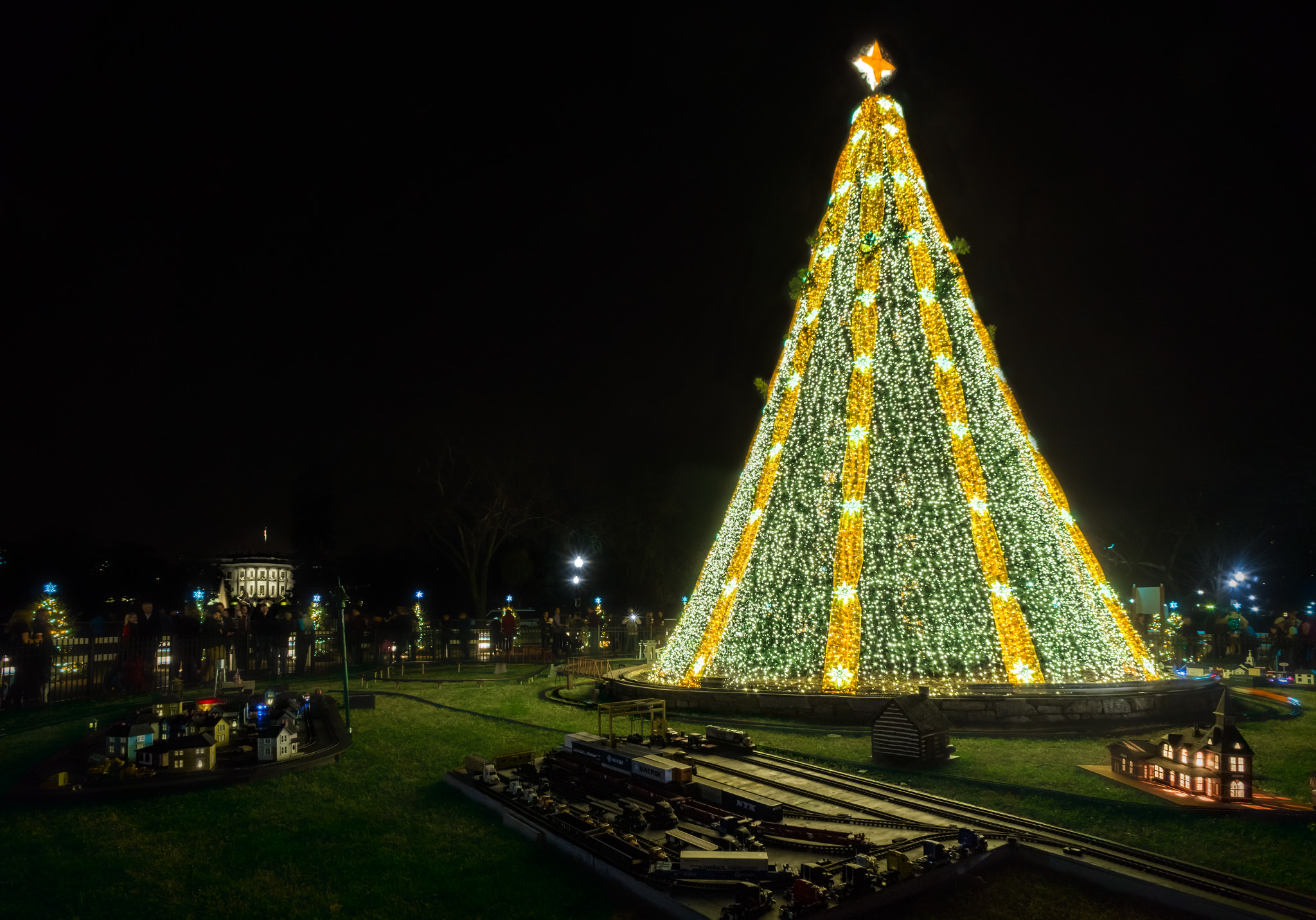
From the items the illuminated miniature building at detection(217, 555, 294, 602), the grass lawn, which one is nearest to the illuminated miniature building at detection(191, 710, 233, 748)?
the grass lawn

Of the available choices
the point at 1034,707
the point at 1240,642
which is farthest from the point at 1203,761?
the point at 1240,642

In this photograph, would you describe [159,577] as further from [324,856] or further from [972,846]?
[972,846]

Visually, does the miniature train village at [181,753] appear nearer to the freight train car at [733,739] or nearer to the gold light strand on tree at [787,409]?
the freight train car at [733,739]

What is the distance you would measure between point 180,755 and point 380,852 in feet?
10.9

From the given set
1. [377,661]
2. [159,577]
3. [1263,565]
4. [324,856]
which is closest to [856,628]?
[324,856]

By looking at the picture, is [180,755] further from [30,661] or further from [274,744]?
[30,661]

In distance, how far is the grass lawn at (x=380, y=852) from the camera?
173 inches

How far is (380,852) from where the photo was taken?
5.36 metres

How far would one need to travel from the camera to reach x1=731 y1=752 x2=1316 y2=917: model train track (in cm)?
401

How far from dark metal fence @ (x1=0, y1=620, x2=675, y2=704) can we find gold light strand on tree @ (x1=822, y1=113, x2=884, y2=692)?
26.2ft

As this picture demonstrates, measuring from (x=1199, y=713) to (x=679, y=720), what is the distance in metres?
7.26

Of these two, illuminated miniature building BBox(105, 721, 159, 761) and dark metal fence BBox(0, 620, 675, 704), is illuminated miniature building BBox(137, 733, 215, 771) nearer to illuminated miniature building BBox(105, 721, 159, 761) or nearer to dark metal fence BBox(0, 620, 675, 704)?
illuminated miniature building BBox(105, 721, 159, 761)

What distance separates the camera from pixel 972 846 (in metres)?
4.65

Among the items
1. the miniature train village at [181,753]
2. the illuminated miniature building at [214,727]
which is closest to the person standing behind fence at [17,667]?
the miniature train village at [181,753]
